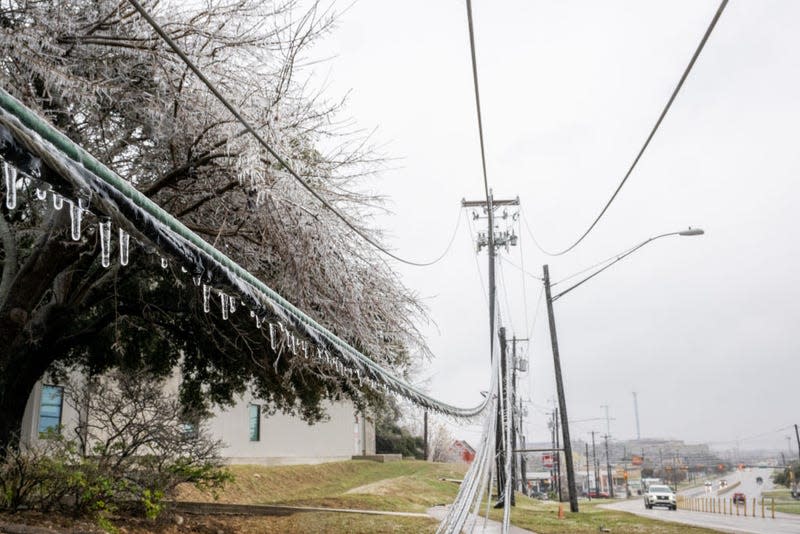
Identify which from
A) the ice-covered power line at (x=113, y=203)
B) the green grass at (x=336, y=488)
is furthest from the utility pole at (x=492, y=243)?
the ice-covered power line at (x=113, y=203)

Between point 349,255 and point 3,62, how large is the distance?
480cm

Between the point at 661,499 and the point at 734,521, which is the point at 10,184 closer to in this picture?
the point at 734,521

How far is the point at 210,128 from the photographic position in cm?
862

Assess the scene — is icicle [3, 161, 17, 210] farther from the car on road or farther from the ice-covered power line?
the car on road

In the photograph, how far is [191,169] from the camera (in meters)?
9.20

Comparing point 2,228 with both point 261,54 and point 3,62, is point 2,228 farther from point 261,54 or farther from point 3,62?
point 261,54

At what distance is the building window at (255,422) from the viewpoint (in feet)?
94.0

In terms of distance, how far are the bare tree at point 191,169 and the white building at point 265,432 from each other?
9513mm

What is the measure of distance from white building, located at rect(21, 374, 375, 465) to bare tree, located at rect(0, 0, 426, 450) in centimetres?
951

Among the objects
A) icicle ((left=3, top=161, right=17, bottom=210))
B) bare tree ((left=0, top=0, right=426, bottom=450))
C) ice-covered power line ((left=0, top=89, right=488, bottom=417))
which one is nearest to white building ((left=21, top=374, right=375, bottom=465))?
bare tree ((left=0, top=0, right=426, bottom=450))

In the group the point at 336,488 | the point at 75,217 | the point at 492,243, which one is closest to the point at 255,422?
the point at 336,488

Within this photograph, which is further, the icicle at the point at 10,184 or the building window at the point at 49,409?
the building window at the point at 49,409

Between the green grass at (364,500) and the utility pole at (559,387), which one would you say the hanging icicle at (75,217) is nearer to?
the green grass at (364,500)

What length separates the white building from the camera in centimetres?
1989
